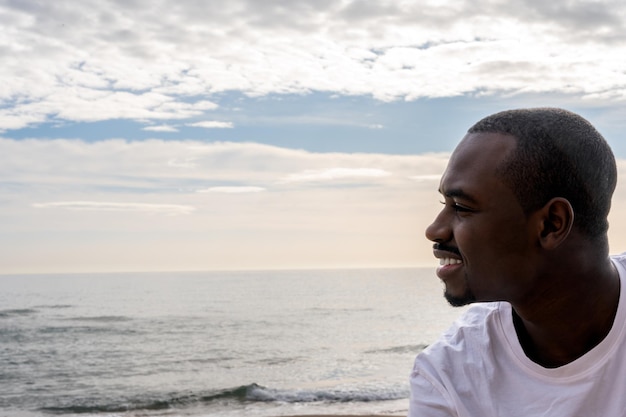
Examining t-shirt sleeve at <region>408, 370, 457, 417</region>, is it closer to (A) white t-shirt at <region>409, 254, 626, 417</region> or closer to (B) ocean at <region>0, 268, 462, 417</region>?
(A) white t-shirt at <region>409, 254, 626, 417</region>

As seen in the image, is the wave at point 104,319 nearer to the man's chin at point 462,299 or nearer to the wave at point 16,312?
the wave at point 16,312

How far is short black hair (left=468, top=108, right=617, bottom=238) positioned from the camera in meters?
1.56

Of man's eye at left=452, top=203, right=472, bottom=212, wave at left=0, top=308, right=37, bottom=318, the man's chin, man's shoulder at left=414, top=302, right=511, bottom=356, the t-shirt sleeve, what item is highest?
man's eye at left=452, top=203, right=472, bottom=212

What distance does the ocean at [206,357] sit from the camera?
14.4 meters

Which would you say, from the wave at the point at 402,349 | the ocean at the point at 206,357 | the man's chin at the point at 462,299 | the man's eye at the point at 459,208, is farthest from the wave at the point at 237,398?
the man's eye at the point at 459,208

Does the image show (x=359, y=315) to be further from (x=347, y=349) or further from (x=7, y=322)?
(x=7, y=322)

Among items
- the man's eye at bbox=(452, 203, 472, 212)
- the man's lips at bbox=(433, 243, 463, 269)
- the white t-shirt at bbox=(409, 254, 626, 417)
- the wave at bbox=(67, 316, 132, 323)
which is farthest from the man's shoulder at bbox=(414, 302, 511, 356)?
the wave at bbox=(67, 316, 132, 323)

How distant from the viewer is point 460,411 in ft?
4.95

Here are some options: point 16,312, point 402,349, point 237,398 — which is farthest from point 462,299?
point 16,312

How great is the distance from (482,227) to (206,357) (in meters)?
21.0

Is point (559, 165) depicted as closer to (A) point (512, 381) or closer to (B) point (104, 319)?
(A) point (512, 381)

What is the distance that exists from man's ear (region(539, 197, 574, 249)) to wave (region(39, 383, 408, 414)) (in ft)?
39.4

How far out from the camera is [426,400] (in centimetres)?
155

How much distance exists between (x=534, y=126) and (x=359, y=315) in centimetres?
3568
